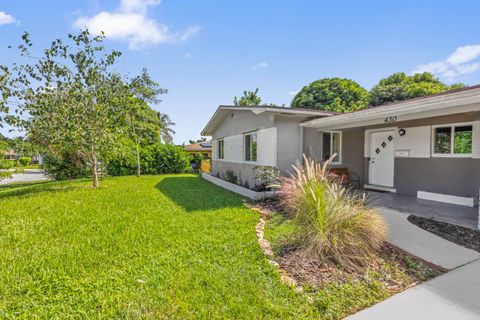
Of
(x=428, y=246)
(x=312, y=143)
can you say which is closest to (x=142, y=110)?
(x=312, y=143)

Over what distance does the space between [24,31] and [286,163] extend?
427 inches

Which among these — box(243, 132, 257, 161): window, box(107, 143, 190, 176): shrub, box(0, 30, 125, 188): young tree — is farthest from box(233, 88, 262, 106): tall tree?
box(0, 30, 125, 188): young tree

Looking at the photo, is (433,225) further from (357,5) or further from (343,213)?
(357,5)

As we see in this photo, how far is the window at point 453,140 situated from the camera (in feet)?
22.3

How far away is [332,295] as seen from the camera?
2.93 meters

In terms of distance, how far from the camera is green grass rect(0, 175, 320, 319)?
2.69 meters

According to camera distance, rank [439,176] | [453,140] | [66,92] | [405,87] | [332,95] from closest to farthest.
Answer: [453,140]
[439,176]
[66,92]
[405,87]
[332,95]

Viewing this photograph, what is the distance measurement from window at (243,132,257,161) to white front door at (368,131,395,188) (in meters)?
4.58

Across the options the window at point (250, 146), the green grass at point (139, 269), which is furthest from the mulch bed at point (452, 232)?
the window at point (250, 146)

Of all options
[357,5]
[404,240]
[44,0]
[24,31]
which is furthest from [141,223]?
[357,5]

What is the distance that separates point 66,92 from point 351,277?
11685 mm

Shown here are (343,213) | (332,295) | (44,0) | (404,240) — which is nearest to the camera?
(332,295)

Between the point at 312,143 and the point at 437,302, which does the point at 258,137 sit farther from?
the point at 437,302

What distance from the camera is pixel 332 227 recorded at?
3.86 meters
